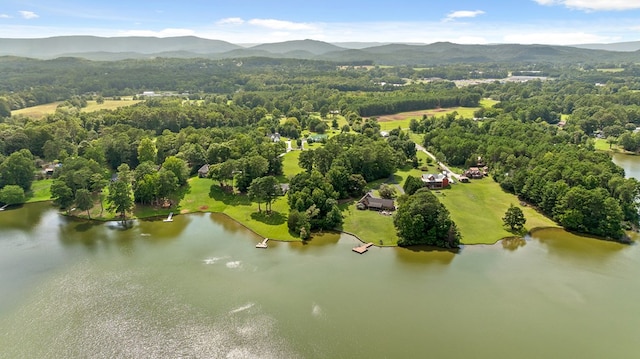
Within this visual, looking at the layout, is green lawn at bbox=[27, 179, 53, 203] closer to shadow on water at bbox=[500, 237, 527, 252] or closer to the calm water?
the calm water

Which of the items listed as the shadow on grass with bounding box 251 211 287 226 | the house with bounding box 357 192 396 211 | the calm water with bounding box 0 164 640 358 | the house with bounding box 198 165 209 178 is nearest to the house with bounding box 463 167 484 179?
the calm water with bounding box 0 164 640 358

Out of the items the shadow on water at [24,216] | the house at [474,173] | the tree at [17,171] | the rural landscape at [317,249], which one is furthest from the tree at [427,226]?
the tree at [17,171]

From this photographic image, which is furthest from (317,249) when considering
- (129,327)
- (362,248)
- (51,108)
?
(51,108)

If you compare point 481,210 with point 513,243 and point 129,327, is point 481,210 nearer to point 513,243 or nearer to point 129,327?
point 513,243

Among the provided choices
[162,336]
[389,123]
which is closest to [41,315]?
[162,336]

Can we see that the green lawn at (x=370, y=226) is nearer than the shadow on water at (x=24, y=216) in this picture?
Yes

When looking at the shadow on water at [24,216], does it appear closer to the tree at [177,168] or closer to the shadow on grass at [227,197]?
the tree at [177,168]
